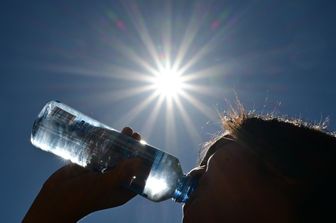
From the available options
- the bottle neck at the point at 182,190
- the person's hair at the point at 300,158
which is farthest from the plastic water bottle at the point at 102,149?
the person's hair at the point at 300,158

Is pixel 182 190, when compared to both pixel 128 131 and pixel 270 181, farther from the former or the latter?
pixel 270 181

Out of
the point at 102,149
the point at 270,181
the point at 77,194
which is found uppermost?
the point at 102,149

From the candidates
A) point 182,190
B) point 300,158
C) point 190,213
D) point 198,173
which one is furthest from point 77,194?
point 300,158

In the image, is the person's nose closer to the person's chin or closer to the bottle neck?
the bottle neck

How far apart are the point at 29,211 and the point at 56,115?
1237 millimetres

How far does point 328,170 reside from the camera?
1804 mm

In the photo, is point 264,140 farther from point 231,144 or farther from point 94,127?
point 94,127

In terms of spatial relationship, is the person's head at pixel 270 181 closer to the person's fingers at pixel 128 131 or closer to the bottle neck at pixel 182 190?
the bottle neck at pixel 182 190

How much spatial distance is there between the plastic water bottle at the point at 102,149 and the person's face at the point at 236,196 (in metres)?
0.18

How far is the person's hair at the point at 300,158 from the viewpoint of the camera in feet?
5.74

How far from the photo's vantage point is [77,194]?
1.77 meters

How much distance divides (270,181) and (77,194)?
835 millimetres

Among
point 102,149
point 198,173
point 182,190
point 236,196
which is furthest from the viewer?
point 102,149

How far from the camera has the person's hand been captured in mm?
1754
